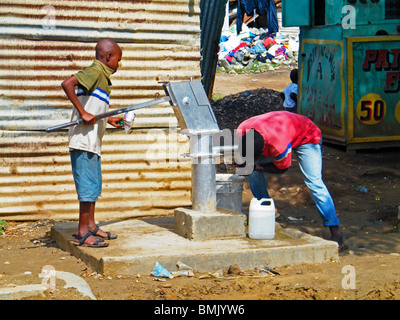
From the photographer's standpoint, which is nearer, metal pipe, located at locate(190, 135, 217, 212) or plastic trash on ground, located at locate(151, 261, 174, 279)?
plastic trash on ground, located at locate(151, 261, 174, 279)

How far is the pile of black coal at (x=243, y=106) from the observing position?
511 inches

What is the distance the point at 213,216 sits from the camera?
5320mm

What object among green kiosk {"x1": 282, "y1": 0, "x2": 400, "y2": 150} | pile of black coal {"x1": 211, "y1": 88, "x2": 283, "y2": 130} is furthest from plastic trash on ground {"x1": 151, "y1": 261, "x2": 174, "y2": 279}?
pile of black coal {"x1": 211, "y1": 88, "x2": 283, "y2": 130}

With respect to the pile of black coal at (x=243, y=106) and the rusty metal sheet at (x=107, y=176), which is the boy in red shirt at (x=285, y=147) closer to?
the rusty metal sheet at (x=107, y=176)

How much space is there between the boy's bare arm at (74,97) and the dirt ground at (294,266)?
1.21 m

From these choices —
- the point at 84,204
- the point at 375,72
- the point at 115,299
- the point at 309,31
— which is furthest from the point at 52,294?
the point at 309,31

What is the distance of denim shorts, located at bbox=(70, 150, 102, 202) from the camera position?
508 centimetres

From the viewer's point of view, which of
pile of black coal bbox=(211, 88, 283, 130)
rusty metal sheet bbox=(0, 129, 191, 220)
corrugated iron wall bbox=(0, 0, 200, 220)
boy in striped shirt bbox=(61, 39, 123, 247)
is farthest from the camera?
pile of black coal bbox=(211, 88, 283, 130)

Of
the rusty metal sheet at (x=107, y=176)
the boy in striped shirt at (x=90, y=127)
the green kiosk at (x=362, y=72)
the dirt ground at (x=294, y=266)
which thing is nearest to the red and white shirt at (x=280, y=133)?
the dirt ground at (x=294, y=266)

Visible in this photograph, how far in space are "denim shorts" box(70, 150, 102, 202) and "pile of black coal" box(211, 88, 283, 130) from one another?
7.34 m

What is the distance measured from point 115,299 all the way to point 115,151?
2739 millimetres

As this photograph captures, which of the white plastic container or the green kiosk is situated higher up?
the green kiosk

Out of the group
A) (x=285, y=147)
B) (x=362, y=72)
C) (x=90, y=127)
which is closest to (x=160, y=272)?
(x=90, y=127)

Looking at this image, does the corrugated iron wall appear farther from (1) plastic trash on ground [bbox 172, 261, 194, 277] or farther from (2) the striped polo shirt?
(1) plastic trash on ground [bbox 172, 261, 194, 277]
